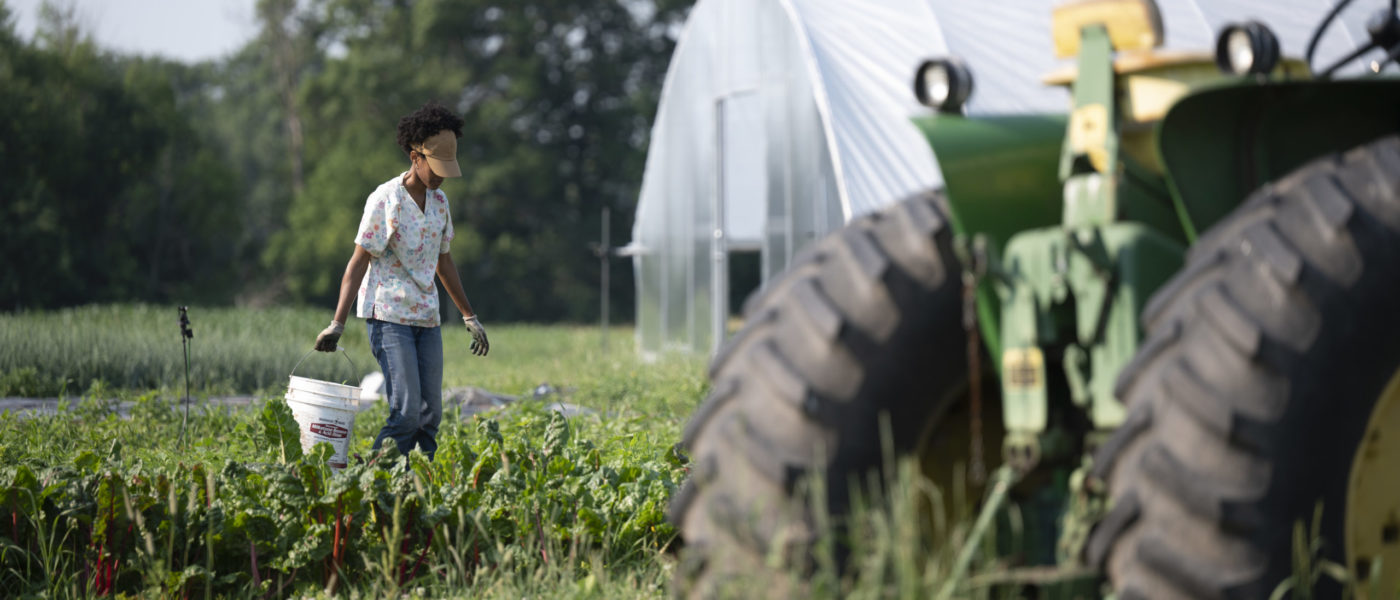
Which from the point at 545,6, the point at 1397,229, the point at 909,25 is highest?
the point at 545,6

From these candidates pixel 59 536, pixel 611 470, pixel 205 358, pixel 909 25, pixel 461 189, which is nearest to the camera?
pixel 59 536

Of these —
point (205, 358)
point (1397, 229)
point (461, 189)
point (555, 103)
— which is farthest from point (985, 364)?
point (555, 103)

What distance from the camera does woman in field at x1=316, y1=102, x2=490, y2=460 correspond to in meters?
4.78

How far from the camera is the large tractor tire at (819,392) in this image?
6.88ft

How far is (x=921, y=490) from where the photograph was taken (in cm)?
231

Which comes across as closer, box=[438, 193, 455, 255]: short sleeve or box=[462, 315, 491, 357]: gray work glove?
box=[438, 193, 455, 255]: short sleeve

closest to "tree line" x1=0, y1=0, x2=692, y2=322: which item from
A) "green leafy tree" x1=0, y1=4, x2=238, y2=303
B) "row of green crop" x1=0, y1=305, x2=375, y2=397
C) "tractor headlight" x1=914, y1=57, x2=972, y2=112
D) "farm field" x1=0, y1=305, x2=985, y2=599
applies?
"green leafy tree" x1=0, y1=4, x2=238, y2=303

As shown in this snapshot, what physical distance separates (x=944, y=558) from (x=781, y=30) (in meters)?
11.4

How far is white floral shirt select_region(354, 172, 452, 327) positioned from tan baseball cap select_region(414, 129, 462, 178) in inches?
5.9

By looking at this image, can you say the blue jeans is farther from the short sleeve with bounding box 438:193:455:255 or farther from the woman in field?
the short sleeve with bounding box 438:193:455:255

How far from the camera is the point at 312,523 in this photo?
144 inches

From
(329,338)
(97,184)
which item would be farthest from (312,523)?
(97,184)

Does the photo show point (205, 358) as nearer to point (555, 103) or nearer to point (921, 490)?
point (921, 490)

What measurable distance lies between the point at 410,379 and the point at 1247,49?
3.38 m
